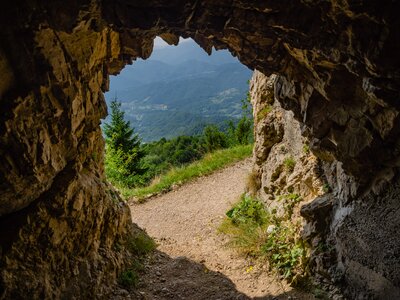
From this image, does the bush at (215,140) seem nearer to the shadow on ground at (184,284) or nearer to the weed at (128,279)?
the shadow on ground at (184,284)

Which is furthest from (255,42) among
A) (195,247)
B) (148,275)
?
(195,247)

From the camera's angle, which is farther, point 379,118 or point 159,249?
point 159,249

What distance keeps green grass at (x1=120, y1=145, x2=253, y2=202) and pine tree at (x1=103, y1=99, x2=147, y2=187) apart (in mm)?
3425

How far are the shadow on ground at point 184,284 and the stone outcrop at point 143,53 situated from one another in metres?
0.98

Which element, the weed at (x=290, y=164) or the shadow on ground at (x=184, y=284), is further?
the weed at (x=290, y=164)

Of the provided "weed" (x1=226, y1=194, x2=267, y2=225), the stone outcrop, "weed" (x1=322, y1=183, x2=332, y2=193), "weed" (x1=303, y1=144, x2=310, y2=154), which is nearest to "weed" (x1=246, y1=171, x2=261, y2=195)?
"weed" (x1=226, y1=194, x2=267, y2=225)

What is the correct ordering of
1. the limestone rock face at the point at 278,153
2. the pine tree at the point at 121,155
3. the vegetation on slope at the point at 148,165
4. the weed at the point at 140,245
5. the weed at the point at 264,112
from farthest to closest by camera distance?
the pine tree at the point at 121,155 < the vegetation on slope at the point at 148,165 < the weed at the point at 264,112 < the weed at the point at 140,245 < the limestone rock face at the point at 278,153

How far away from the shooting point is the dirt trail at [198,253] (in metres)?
6.39

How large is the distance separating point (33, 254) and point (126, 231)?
3243mm

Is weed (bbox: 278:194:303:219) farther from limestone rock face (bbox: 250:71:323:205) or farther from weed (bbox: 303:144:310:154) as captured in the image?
weed (bbox: 303:144:310:154)

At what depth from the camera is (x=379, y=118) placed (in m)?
4.22

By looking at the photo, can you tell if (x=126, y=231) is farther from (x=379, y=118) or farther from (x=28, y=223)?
(x=379, y=118)

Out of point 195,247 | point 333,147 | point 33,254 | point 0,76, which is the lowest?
point 195,247

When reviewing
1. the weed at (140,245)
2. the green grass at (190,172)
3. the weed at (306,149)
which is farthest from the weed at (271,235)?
the green grass at (190,172)
